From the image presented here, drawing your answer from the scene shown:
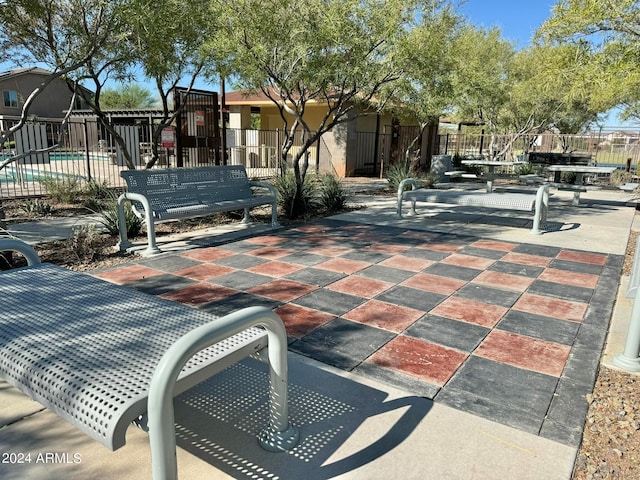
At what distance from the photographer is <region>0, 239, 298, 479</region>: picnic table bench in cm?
174

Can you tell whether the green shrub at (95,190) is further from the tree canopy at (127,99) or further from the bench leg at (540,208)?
the tree canopy at (127,99)

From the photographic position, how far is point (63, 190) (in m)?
10.1

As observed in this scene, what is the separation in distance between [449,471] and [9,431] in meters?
2.29

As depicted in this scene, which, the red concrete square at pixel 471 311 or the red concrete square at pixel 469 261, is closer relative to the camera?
the red concrete square at pixel 471 311

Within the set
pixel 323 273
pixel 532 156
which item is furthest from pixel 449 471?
pixel 532 156

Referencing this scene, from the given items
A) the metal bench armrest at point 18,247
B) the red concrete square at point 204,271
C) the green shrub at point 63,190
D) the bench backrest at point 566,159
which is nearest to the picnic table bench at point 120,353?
the metal bench armrest at point 18,247

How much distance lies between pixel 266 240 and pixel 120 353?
16.1ft

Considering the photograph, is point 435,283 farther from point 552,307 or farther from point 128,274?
point 128,274

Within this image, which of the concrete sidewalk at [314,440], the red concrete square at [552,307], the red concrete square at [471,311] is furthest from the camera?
the red concrete square at [552,307]

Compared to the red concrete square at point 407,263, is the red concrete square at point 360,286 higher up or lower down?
lower down

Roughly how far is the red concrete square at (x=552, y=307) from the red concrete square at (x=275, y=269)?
244 centimetres

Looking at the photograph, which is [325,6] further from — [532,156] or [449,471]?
[532,156]

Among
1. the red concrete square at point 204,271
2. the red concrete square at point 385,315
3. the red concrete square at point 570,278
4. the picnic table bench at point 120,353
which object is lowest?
the red concrete square at point 385,315

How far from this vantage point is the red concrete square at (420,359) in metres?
3.17
